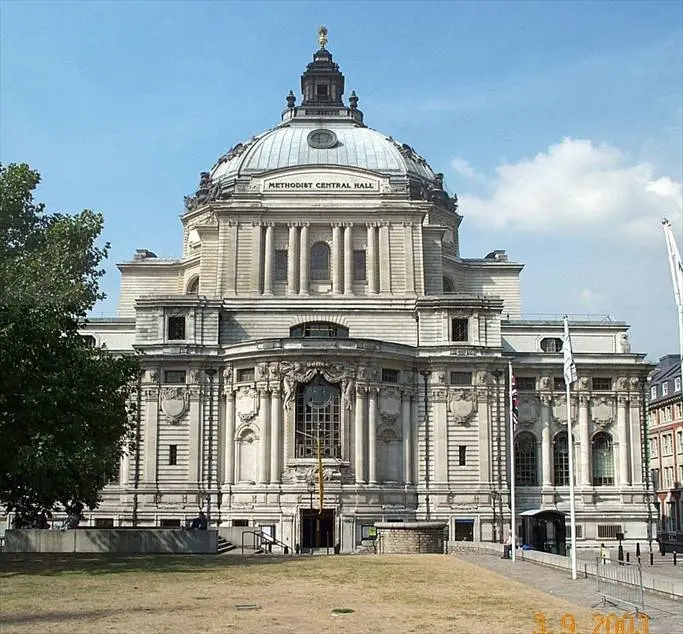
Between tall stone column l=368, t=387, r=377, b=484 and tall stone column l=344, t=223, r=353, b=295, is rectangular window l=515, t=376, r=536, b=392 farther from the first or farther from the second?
tall stone column l=344, t=223, r=353, b=295

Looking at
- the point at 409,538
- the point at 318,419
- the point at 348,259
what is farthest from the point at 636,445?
the point at 409,538

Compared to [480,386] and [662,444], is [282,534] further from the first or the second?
[662,444]

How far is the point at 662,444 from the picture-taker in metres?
112

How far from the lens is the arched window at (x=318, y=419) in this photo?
76438 mm

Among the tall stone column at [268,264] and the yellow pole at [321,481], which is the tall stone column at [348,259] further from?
the yellow pole at [321,481]

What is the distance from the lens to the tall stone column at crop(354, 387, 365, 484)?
7638 cm

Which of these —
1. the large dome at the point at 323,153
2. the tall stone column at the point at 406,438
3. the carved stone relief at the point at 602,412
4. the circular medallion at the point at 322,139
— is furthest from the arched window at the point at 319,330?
the circular medallion at the point at 322,139

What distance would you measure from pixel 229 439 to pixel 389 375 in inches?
518

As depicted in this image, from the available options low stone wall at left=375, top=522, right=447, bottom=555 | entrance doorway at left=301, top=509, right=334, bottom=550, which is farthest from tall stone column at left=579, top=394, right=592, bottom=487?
low stone wall at left=375, top=522, right=447, bottom=555

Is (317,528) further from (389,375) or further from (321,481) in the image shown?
(389,375)

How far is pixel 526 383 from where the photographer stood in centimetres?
8469

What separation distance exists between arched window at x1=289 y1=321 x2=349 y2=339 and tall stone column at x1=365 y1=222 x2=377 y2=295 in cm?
431

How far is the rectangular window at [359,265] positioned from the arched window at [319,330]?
5308 mm

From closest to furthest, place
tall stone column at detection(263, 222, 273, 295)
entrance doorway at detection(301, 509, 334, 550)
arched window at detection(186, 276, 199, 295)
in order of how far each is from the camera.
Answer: entrance doorway at detection(301, 509, 334, 550)
tall stone column at detection(263, 222, 273, 295)
arched window at detection(186, 276, 199, 295)
